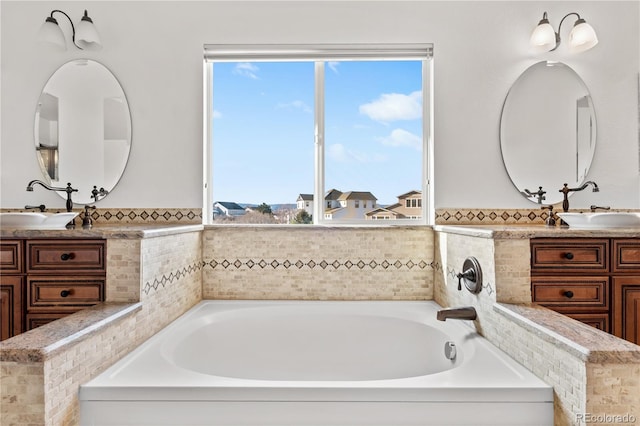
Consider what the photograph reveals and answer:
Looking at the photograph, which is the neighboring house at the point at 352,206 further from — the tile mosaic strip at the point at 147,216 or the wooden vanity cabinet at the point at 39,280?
the wooden vanity cabinet at the point at 39,280

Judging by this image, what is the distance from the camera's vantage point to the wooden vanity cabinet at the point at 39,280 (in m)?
1.59

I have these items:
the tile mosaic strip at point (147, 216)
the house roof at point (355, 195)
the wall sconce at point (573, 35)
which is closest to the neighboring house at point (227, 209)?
the tile mosaic strip at point (147, 216)

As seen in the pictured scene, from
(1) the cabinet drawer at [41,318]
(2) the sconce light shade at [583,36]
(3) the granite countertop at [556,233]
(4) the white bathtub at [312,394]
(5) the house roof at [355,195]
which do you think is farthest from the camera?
(5) the house roof at [355,195]

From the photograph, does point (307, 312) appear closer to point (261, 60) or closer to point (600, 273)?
point (600, 273)

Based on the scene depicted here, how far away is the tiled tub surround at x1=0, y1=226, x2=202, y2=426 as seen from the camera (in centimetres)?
98

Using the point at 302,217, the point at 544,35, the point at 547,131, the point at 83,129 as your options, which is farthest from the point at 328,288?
the point at 544,35

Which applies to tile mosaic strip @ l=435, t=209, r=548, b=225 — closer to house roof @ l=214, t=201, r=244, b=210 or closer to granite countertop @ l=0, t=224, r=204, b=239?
house roof @ l=214, t=201, r=244, b=210

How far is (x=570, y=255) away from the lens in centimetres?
156

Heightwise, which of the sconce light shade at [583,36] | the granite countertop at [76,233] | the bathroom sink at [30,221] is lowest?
the granite countertop at [76,233]

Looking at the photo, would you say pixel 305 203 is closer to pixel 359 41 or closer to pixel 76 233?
pixel 359 41

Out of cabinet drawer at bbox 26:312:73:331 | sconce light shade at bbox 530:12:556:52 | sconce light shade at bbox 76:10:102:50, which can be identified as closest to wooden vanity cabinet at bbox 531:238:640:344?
sconce light shade at bbox 530:12:556:52

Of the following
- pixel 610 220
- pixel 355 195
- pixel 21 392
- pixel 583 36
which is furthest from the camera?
pixel 355 195

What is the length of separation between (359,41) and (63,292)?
Result: 2.09 meters

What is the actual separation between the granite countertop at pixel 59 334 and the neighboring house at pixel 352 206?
126cm
